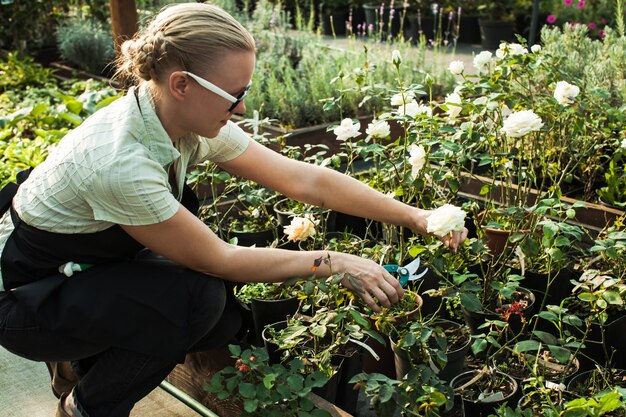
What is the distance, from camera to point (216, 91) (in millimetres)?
1908

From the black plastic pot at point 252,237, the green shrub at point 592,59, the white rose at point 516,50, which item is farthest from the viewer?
the green shrub at point 592,59

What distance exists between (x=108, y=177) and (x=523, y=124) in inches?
45.2

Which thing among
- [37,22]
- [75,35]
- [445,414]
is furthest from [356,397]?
[37,22]

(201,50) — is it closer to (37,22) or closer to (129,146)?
(129,146)

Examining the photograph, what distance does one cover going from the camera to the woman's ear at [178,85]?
6.25 ft

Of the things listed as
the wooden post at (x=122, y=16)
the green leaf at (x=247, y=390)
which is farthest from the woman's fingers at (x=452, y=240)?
the wooden post at (x=122, y=16)

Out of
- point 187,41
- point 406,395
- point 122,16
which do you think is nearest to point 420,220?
point 406,395

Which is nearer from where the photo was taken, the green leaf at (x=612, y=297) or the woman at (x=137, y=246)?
the woman at (x=137, y=246)

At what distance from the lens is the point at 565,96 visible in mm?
2564

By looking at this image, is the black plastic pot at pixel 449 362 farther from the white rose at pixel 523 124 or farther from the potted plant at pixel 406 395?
the white rose at pixel 523 124

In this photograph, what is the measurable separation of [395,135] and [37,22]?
460 centimetres

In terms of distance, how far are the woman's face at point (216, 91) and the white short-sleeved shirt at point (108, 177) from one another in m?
0.11

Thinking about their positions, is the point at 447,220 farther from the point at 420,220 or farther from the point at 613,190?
the point at 613,190

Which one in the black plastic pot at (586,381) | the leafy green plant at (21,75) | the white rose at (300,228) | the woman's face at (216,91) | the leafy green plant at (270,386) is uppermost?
the woman's face at (216,91)
